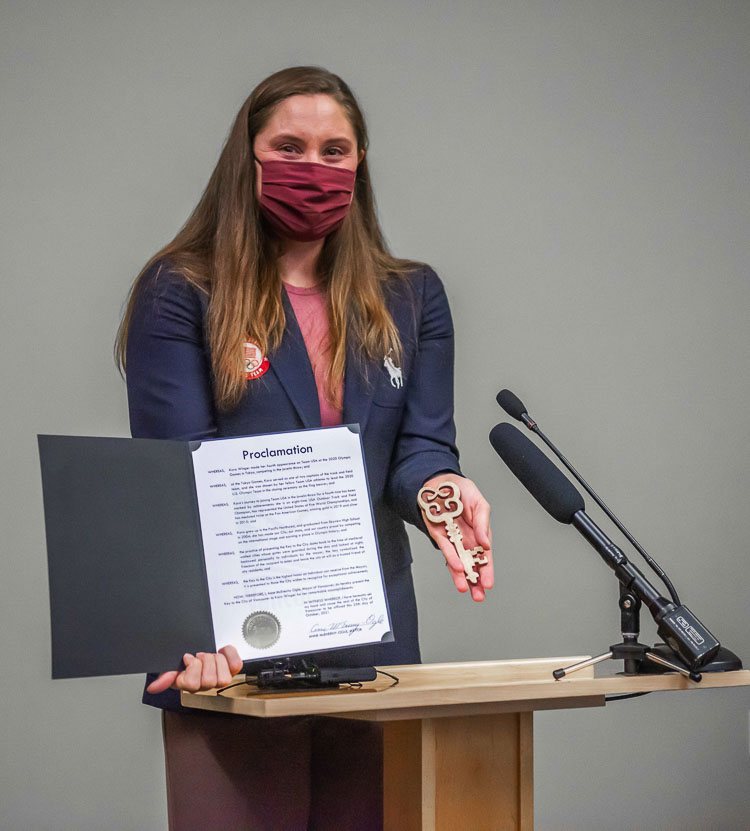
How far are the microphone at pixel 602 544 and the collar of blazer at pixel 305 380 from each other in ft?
0.66

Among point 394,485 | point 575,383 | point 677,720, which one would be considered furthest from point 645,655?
point 677,720

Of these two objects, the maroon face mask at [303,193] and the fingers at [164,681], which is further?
the maroon face mask at [303,193]

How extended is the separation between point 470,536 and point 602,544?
0.56 ft

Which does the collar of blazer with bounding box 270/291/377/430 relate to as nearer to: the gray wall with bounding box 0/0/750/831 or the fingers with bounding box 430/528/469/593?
the fingers with bounding box 430/528/469/593

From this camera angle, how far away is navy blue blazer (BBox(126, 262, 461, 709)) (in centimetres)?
146

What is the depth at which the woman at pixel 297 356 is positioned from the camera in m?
1.38

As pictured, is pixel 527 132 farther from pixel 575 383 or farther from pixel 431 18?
pixel 575 383

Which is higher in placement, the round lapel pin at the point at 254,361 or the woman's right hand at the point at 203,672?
the round lapel pin at the point at 254,361

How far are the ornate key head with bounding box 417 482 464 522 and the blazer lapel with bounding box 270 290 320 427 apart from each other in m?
0.20

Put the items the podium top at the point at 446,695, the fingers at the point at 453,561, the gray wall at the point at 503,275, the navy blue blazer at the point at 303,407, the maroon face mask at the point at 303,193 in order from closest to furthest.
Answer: the podium top at the point at 446,695, the fingers at the point at 453,561, the navy blue blazer at the point at 303,407, the maroon face mask at the point at 303,193, the gray wall at the point at 503,275

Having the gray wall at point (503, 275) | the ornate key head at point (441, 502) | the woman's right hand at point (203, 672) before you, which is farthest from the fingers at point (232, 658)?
the gray wall at point (503, 275)

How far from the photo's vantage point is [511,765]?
1.24 m

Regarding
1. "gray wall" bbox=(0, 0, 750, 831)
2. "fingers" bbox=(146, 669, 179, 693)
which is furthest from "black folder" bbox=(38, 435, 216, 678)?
"gray wall" bbox=(0, 0, 750, 831)

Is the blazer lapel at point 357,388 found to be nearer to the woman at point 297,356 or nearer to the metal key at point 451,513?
the woman at point 297,356
